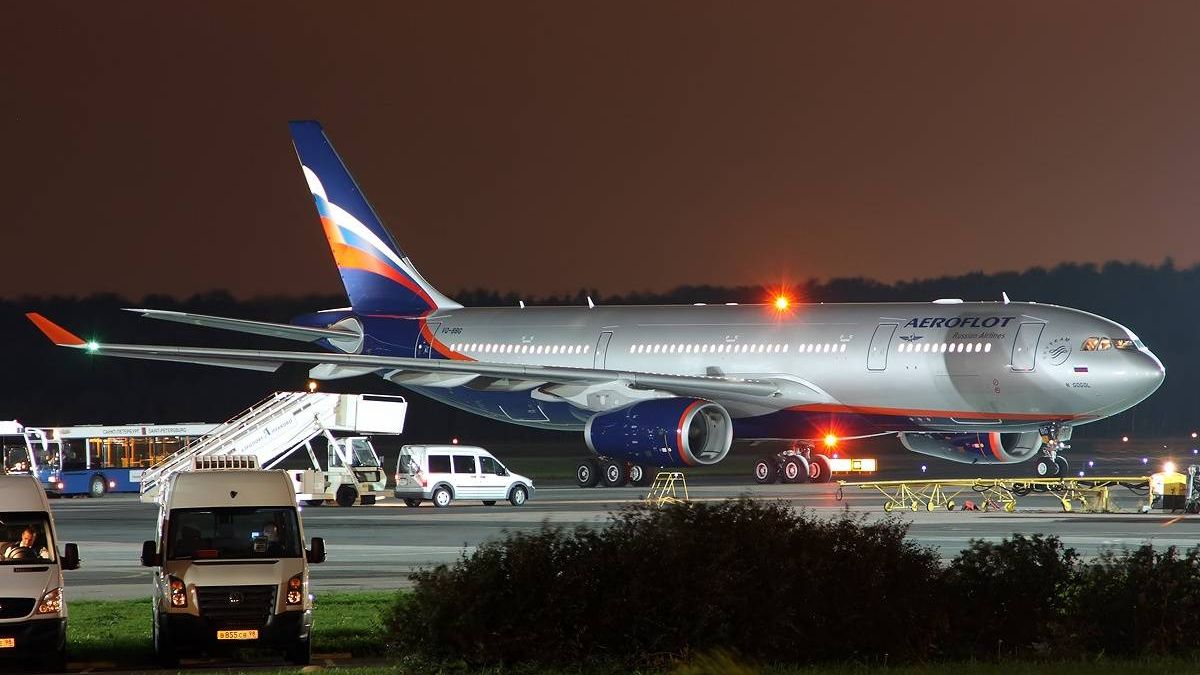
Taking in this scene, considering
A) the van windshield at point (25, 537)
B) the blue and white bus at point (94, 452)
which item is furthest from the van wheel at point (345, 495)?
the van windshield at point (25, 537)

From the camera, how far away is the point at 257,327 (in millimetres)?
50875

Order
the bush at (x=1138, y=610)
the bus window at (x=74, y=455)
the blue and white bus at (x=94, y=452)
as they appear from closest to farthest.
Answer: the bush at (x=1138, y=610) → the blue and white bus at (x=94, y=452) → the bus window at (x=74, y=455)

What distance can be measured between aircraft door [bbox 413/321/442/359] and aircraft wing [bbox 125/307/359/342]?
6.98 ft

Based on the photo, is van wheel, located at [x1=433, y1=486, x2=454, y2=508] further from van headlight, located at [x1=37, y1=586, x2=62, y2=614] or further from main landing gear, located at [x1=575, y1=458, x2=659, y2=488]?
van headlight, located at [x1=37, y1=586, x2=62, y2=614]

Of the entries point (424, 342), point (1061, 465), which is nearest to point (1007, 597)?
point (1061, 465)

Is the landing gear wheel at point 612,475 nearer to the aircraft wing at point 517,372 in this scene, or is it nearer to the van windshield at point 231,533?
the aircraft wing at point 517,372

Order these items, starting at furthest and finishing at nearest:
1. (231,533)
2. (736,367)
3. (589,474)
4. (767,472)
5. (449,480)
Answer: (767,472), (589,474), (736,367), (449,480), (231,533)

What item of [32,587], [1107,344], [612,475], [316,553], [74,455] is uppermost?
[1107,344]

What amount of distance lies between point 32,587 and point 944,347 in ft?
96.8

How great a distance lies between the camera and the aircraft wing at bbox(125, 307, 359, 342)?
156 ft

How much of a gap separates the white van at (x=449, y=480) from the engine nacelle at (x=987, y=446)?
1123 cm

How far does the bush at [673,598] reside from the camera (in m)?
14.9

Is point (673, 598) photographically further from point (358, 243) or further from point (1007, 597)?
point (358, 243)

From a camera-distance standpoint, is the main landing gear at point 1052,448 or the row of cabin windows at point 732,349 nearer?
the main landing gear at point 1052,448
